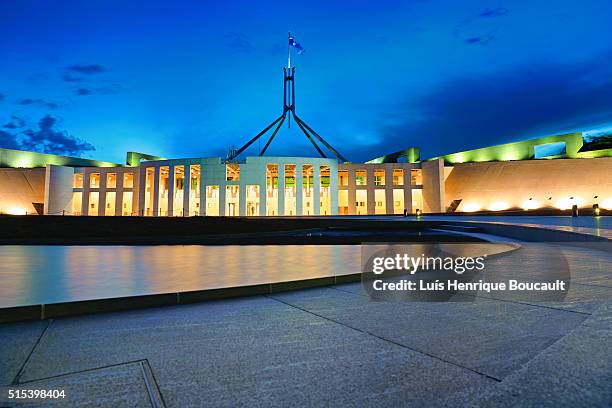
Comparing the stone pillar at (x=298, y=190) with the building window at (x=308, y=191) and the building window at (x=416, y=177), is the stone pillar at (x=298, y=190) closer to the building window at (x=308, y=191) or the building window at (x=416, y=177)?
the building window at (x=308, y=191)

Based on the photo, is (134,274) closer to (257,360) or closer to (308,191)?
(257,360)

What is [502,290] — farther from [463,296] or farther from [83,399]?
[83,399]

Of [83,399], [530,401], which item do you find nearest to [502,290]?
[530,401]

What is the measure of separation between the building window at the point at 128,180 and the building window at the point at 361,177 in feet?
120

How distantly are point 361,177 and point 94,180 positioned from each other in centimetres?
4352

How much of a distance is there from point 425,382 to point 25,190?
69.7 metres

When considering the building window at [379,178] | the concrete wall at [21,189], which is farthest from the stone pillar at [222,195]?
the concrete wall at [21,189]

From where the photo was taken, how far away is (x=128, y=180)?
57625 millimetres

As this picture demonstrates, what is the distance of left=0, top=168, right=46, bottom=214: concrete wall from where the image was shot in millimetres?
53406

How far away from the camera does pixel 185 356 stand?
2646 mm

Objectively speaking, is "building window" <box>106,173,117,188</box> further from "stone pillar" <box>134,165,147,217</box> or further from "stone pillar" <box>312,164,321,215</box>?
"stone pillar" <box>312,164,321,215</box>

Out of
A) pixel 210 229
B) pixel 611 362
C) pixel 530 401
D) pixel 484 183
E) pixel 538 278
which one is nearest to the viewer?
pixel 530 401

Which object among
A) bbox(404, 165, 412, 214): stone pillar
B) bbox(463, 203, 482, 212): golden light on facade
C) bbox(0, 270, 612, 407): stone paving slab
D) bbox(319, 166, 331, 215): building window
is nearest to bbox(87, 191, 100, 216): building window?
bbox(319, 166, 331, 215): building window

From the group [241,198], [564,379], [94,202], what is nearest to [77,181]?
[94,202]
